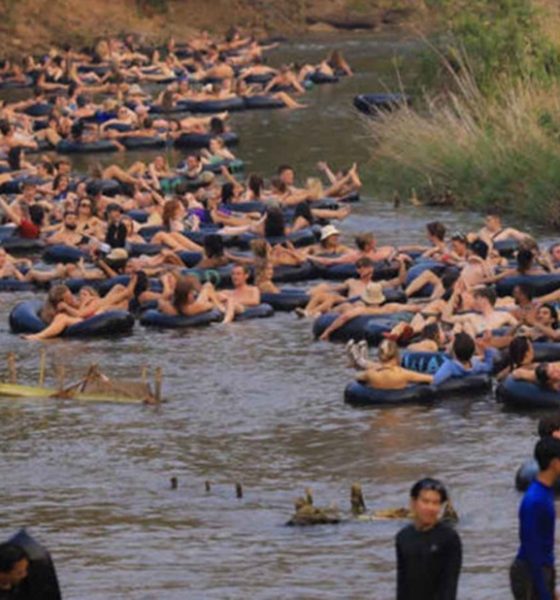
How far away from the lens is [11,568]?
12242 mm

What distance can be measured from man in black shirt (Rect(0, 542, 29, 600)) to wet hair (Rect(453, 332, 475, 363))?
10568 millimetres

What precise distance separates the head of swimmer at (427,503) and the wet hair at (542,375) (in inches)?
363

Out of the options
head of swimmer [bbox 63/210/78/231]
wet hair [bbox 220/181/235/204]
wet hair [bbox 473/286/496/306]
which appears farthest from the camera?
wet hair [bbox 220/181/235/204]

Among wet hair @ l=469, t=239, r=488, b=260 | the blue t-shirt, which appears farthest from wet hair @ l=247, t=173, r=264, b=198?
the blue t-shirt

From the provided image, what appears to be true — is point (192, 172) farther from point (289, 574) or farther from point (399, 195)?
point (289, 574)

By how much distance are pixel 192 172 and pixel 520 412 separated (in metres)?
18.5

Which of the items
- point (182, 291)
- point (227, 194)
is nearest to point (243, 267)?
point (182, 291)

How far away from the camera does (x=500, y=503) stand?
18.5 m

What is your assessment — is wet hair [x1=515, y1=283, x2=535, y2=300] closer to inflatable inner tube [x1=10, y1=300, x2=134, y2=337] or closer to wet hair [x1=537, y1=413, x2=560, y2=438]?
inflatable inner tube [x1=10, y1=300, x2=134, y2=337]

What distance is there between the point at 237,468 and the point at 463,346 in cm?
304

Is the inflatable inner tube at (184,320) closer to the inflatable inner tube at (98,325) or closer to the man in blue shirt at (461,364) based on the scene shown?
the inflatable inner tube at (98,325)

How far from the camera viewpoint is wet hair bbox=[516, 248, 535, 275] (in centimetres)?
2641

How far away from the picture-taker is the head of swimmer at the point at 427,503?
39.2 feet

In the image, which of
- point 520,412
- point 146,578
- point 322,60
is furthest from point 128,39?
point 146,578
